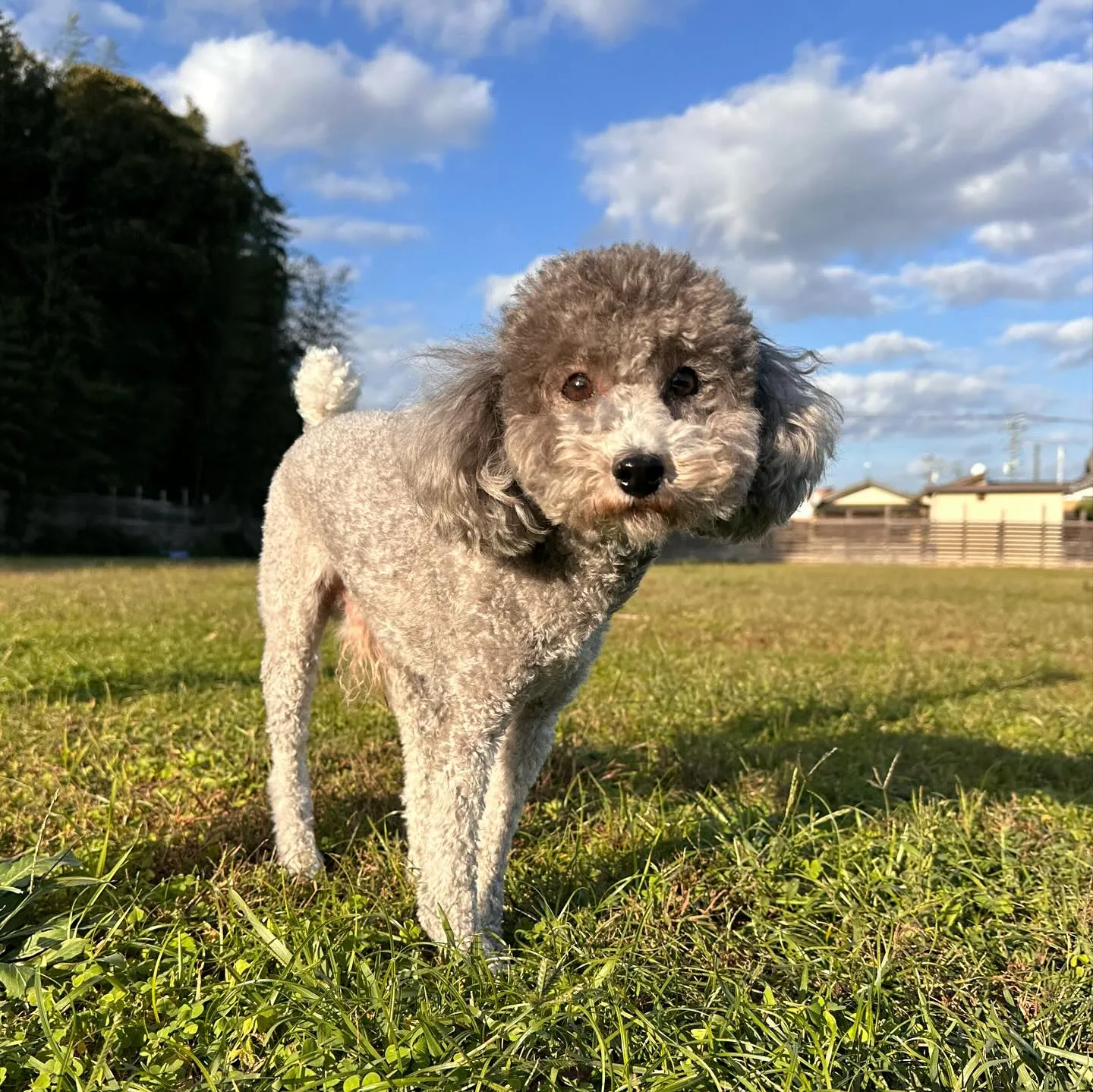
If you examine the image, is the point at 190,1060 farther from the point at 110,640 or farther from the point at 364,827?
the point at 110,640

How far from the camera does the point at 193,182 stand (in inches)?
814

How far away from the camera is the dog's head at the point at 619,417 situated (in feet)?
5.88

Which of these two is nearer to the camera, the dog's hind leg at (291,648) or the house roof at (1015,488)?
the dog's hind leg at (291,648)

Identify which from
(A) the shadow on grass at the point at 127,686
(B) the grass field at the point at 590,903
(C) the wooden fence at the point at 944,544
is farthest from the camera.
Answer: (C) the wooden fence at the point at 944,544

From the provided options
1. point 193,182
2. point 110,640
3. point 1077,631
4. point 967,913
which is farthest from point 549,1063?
point 193,182

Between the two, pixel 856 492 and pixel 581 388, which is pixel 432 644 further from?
pixel 856 492

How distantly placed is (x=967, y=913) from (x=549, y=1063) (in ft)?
4.47

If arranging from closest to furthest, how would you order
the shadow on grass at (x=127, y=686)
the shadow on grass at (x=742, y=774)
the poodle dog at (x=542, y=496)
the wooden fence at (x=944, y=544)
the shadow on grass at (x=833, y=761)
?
the poodle dog at (x=542, y=496), the shadow on grass at (x=742, y=774), the shadow on grass at (x=833, y=761), the shadow on grass at (x=127, y=686), the wooden fence at (x=944, y=544)

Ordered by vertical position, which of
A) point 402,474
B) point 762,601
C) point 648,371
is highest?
point 648,371

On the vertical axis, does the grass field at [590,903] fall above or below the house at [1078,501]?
below

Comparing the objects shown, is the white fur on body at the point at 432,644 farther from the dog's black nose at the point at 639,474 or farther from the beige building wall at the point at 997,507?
the beige building wall at the point at 997,507

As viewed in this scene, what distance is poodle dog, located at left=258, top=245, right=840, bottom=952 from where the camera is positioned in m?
1.84

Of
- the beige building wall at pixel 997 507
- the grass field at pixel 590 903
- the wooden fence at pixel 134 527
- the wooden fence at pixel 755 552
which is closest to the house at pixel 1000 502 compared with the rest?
the beige building wall at pixel 997 507

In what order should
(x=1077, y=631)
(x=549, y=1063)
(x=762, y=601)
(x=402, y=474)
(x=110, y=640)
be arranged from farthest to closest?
(x=762, y=601) → (x=1077, y=631) → (x=110, y=640) → (x=402, y=474) → (x=549, y=1063)
